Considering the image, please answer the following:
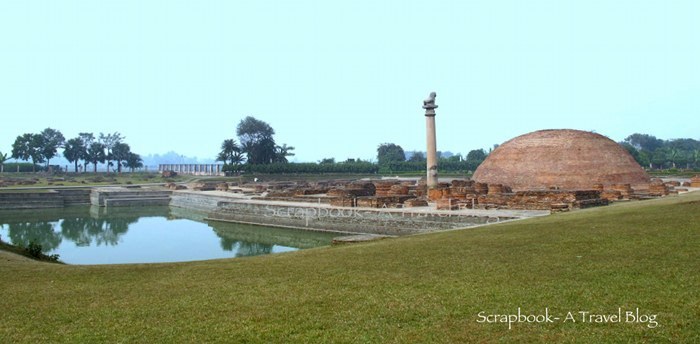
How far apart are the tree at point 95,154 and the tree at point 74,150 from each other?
2.59 feet

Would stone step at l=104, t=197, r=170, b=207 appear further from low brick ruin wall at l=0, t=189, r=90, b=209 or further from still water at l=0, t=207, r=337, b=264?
still water at l=0, t=207, r=337, b=264

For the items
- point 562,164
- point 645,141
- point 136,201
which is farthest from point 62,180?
point 645,141

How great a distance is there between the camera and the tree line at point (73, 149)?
71500 mm

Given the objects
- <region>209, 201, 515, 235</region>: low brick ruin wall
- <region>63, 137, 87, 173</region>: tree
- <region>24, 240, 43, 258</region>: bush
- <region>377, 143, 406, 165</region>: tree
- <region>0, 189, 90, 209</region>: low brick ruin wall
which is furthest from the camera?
<region>377, 143, 406, 165</region>: tree

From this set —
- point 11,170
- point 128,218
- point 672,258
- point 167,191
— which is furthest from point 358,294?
point 11,170

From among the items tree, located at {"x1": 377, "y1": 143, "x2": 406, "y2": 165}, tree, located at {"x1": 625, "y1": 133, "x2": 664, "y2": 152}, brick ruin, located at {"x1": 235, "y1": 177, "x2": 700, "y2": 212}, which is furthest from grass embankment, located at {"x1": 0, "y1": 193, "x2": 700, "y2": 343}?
tree, located at {"x1": 625, "y1": 133, "x2": 664, "y2": 152}

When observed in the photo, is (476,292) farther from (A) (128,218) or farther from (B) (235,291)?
(A) (128,218)

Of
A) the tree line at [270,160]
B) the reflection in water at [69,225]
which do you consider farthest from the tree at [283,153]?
the reflection in water at [69,225]

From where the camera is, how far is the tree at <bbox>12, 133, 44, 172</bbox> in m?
70.8

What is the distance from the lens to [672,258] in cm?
743

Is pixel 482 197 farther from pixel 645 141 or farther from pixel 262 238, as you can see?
pixel 645 141

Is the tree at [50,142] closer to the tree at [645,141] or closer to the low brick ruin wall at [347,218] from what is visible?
the low brick ruin wall at [347,218]

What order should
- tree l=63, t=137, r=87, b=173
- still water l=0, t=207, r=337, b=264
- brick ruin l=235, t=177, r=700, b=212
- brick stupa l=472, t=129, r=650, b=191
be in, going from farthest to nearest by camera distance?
tree l=63, t=137, r=87, b=173 < brick stupa l=472, t=129, r=650, b=191 < brick ruin l=235, t=177, r=700, b=212 < still water l=0, t=207, r=337, b=264

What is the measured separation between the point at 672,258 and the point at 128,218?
32817 millimetres
